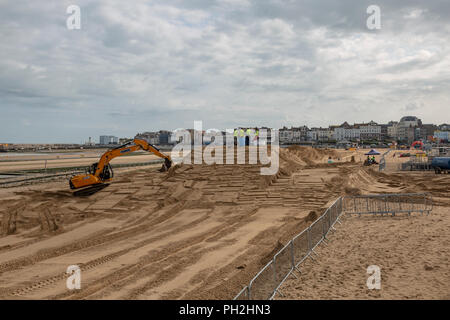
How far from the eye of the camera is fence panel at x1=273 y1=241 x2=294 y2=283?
8.04 meters

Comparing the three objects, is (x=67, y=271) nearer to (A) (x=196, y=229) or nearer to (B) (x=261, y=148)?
(A) (x=196, y=229)

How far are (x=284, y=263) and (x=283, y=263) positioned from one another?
59mm

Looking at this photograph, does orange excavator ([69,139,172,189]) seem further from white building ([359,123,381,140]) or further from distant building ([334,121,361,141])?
white building ([359,123,381,140])

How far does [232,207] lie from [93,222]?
7331 millimetres

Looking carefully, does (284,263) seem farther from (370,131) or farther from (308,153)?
(370,131)

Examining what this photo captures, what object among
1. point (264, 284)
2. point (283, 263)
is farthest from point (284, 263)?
point (264, 284)

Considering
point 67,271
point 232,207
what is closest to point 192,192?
point 232,207

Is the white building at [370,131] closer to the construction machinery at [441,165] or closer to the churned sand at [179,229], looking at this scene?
the construction machinery at [441,165]

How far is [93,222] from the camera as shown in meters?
17.0

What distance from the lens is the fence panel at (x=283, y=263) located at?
8039 mm

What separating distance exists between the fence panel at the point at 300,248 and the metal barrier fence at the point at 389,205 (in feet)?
19.8
